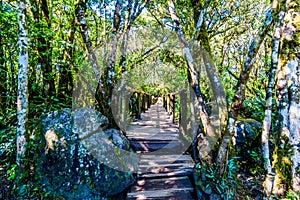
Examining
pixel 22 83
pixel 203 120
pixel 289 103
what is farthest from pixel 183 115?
pixel 22 83

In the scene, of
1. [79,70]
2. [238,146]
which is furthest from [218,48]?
[79,70]

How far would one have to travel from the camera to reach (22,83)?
→ 322 centimetres

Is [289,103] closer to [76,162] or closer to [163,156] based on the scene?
[163,156]

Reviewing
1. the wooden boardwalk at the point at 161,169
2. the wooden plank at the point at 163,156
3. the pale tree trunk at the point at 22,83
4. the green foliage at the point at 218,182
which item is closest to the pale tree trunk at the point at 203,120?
the green foliage at the point at 218,182

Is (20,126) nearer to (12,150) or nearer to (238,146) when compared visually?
(12,150)

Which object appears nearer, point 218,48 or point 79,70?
point 79,70

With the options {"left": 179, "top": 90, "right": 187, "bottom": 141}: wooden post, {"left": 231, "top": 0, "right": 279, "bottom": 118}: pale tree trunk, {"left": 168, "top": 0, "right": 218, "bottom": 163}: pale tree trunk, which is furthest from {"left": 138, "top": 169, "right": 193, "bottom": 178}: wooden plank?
{"left": 231, "top": 0, "right": 279, "bottom": 118}: pale tree trunk

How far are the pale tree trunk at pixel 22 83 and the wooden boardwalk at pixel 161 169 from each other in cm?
199

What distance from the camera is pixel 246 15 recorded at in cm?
692

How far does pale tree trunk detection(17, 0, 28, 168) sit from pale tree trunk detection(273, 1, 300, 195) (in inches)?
150

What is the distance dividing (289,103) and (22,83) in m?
3.92

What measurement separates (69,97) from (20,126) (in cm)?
241

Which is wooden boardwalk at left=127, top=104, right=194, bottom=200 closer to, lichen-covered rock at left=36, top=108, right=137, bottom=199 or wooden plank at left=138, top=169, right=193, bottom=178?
wooden plank at left=138, top=169, right=193, bottom=178

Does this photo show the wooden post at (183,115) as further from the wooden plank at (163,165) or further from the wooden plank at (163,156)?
the wooden plank at (163,165)
